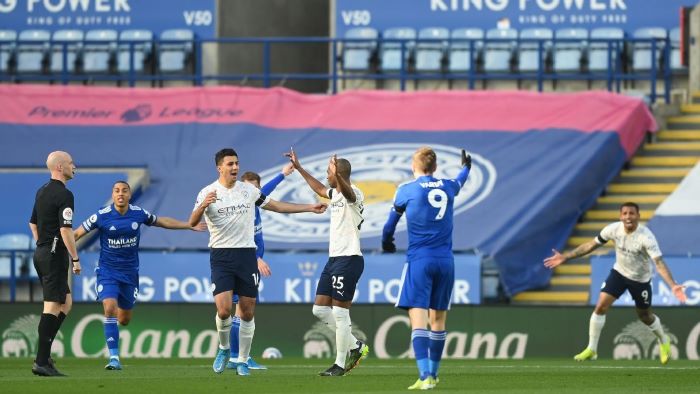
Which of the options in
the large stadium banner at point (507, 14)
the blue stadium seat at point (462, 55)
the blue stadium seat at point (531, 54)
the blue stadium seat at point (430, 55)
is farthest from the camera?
the large stadium banner at point (507, 14)

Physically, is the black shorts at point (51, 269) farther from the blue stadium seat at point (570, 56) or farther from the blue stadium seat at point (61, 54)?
the blue stadium seat at point (61, 54)

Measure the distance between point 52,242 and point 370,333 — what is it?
25.6ft

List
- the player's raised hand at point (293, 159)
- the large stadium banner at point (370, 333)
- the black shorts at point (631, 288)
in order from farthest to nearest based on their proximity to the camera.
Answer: the large stadium banner at point (370, 333) < the black shorts at point (631, 288) < the player's raised hand at point (293, 159)

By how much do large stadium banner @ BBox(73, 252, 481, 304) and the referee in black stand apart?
8.88m

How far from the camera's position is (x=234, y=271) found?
16.1 metres

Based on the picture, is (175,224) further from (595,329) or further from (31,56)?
(31,56)

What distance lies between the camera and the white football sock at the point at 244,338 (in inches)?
645

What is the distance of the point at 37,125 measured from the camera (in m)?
29.7

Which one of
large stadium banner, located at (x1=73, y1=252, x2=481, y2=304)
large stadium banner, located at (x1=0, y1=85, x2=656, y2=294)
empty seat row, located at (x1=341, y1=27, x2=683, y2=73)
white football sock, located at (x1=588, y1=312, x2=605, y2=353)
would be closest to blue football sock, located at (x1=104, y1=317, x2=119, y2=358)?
white football sock, located at (x1=588, y1=312, x2=605, y2=353)

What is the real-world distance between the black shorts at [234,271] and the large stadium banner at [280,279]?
8503 millimetres

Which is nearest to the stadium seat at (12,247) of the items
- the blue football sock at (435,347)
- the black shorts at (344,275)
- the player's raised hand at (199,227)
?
the player's raised hand at (199,227)

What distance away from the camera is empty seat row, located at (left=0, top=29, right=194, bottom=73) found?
31828 millimetres

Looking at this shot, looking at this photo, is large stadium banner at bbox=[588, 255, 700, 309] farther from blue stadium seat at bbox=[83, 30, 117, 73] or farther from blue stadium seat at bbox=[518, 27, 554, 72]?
blue stadium seat at bbox=[83, 30, 117, 73]

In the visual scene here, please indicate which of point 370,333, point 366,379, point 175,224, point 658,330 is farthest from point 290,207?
point 370,333
